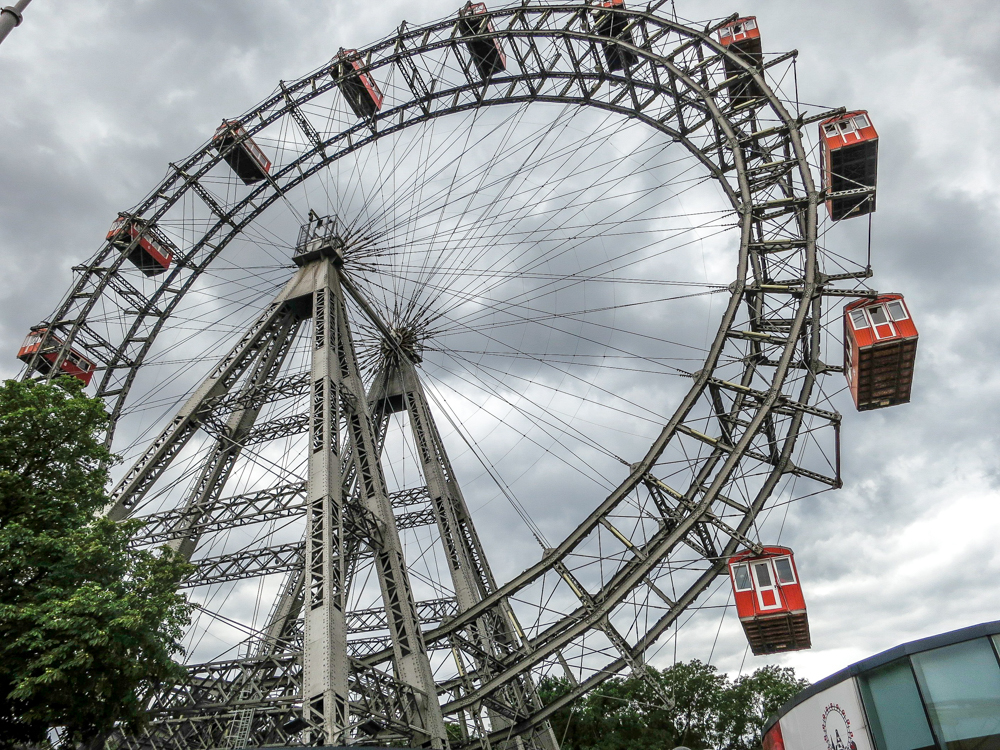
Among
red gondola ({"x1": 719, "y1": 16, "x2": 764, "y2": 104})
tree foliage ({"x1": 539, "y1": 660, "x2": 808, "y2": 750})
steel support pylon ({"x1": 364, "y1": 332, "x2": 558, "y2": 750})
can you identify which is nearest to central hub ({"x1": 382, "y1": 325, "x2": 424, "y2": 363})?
steel support pylon ({"x1": 364, "y1": 332, "x2": 558, "y2": 750})

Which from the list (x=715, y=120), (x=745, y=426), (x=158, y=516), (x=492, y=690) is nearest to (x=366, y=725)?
(x=492, y=690)

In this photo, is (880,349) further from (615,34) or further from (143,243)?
(143,243)

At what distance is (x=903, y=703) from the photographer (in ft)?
41.5

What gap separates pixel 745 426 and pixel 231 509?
1288 cm

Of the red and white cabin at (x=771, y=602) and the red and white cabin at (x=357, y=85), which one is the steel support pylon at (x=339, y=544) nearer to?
the red and white cabin at (x=771, y=602)

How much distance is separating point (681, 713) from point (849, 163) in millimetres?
29409

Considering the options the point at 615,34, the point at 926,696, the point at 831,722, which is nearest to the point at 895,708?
the point at 926,696

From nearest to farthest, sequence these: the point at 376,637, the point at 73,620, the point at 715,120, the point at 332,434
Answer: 1. the point at 73,620
2. the point at 332,434
3. the point at 376,637
4. the point at 715,120

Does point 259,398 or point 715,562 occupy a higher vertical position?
point 259,398

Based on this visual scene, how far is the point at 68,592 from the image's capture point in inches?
509

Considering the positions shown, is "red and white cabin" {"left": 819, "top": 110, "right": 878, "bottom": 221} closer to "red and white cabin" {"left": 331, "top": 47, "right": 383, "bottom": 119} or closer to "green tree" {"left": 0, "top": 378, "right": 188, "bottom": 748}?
"red and white cabin" {"left": 331, "top": 47, "right": 383, "bottom": 119}

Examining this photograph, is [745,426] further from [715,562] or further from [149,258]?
[149,258]

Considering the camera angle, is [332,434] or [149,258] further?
[149,258]

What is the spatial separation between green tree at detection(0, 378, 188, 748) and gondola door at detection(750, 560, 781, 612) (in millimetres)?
11849
